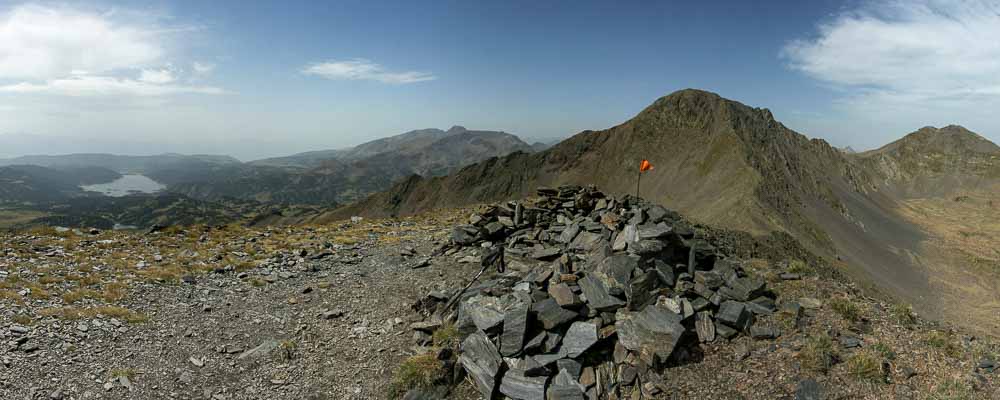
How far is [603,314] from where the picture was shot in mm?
11453

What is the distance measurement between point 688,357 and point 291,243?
20012 millimetres

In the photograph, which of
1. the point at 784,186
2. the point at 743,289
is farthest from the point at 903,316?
the point at 784,186

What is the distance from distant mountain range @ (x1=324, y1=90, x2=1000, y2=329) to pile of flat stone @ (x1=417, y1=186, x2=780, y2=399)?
4159 centimetres

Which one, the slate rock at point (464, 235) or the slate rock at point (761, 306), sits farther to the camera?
the slate rock at point (464, 235)

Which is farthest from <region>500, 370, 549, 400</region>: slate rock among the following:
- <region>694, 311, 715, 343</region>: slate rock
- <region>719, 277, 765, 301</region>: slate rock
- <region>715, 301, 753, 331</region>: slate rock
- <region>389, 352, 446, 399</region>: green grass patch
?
<region>719, 277, 765, 301</region>: slate rock

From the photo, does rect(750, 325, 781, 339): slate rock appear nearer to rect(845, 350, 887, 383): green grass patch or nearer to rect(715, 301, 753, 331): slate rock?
rect(715, 301, 753, 331): slate rock

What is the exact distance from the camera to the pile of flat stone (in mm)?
10219

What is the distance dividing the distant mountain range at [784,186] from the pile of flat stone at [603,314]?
41592 millimetres

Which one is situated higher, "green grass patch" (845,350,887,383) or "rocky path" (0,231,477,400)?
"green grass patch" (845,350,887,383)

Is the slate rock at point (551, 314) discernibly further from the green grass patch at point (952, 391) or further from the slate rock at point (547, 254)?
the green grass patch at point (952, 391)

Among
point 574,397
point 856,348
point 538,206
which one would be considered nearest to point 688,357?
point 574,397

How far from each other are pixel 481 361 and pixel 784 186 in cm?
8184

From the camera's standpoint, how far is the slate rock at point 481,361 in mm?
10422

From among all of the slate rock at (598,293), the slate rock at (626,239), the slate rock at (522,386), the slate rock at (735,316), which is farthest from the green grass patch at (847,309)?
the slate rock at (522,386)
